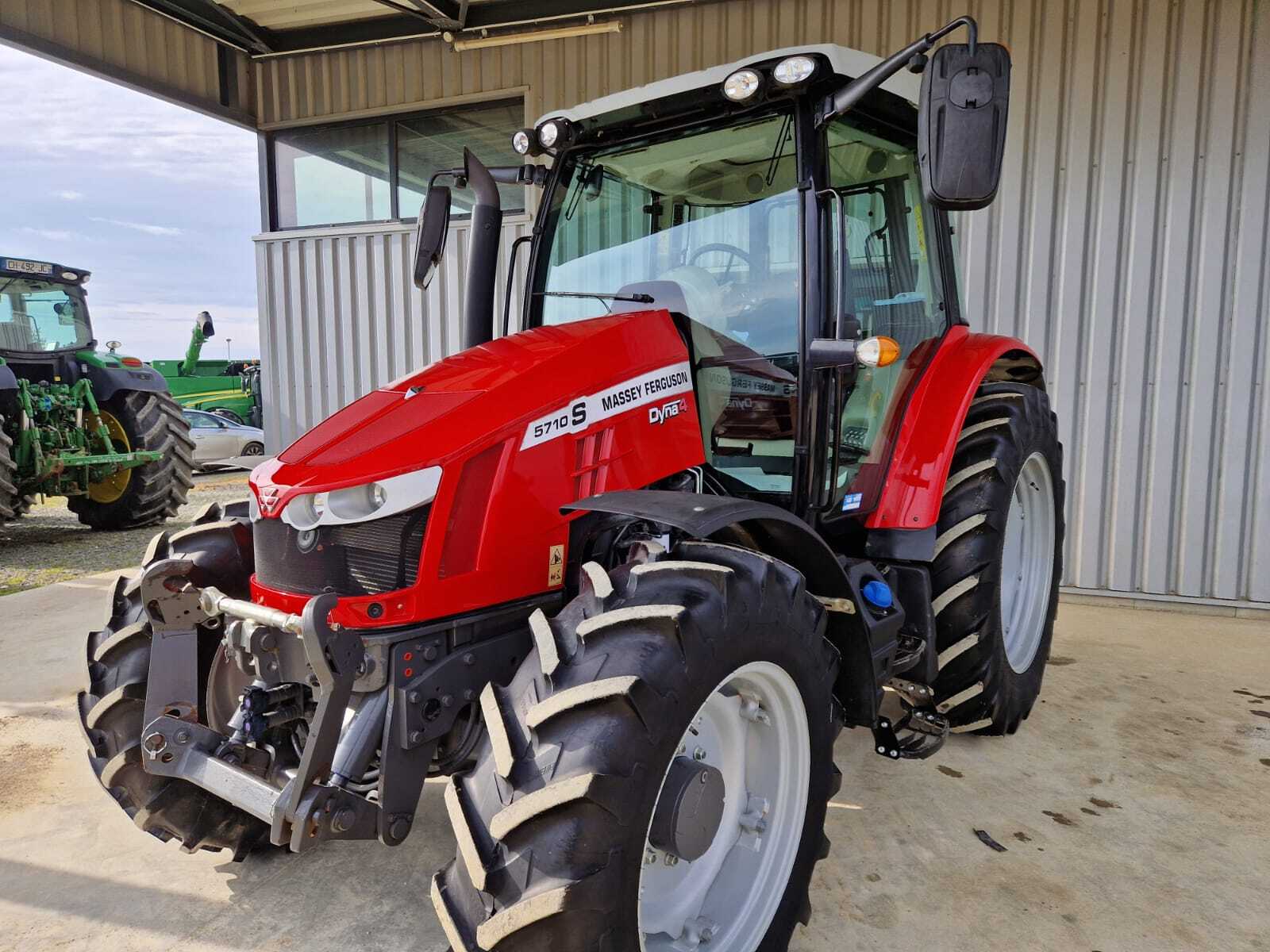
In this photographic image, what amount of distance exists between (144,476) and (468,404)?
23.3 ft

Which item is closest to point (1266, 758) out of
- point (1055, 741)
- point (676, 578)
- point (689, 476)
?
point (1055, 741)

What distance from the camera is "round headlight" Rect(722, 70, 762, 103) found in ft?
6.75

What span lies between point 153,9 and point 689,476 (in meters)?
5.90

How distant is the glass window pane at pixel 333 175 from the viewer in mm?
6746

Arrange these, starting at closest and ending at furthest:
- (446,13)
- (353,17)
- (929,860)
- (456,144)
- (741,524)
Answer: (741,524) → (929,860) → (446,13) → (353,17) → (456,144)

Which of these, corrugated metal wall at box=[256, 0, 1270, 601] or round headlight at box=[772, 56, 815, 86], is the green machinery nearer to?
corrugated metal wall at box=[256, 0, 1270, 601]

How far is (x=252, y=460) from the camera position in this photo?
2531 millimetres

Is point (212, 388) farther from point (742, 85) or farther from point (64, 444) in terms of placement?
point (742, 85)

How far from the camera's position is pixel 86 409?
760cm

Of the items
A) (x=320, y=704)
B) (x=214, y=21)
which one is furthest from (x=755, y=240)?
(x=214, y=21)

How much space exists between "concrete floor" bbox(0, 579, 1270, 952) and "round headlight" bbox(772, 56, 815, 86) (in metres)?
1.95

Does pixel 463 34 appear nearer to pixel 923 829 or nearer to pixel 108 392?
pixel 108 392

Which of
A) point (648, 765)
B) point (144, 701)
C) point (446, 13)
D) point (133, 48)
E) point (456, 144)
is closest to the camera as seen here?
point (648, 765)

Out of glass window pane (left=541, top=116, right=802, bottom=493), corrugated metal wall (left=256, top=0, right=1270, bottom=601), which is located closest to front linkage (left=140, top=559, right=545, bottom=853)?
glass window pane (left=541, top=116, right=802, bottom=493)
